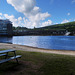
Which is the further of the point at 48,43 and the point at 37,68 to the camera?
the point at 48,43

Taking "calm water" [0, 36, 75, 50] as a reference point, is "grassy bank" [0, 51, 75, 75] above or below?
above

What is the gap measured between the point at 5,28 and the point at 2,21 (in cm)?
1114

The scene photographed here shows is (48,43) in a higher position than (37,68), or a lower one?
lower

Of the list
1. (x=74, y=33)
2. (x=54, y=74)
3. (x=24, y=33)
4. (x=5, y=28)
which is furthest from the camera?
(x=74, y=33)

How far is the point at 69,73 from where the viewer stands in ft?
15.7

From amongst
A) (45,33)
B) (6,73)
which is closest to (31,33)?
(45,33)

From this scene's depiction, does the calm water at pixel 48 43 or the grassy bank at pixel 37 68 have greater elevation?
the grassy bank at pixel 37 68

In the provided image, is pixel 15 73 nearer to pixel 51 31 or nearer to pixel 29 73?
pixel 29 73

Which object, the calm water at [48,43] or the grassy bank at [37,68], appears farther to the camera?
the calm water at [48,43]

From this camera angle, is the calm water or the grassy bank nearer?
the grassy bank

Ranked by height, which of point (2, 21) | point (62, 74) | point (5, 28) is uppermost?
point (2, 21)

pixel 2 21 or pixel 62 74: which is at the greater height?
pixel 2 21

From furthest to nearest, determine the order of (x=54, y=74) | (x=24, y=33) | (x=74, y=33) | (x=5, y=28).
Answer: (x=74, y=33) < (x=24, y=33) < (x=5, y=28) < (x=54, y=74)

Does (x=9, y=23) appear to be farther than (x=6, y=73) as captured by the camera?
Yes
